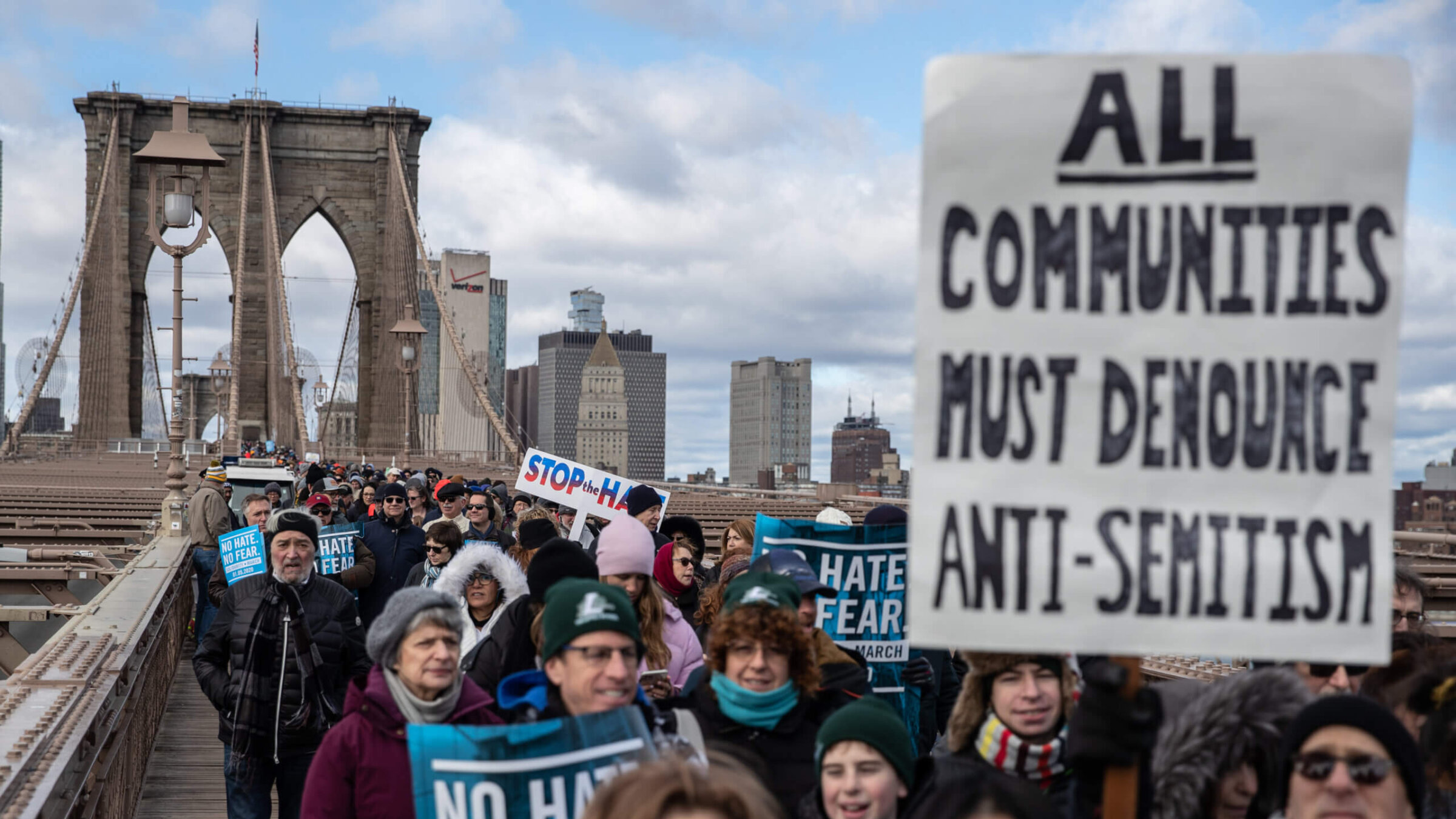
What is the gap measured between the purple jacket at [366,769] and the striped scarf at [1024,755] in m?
1.24

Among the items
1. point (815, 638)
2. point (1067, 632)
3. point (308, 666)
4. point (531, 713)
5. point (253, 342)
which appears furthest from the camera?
point (253, 342)

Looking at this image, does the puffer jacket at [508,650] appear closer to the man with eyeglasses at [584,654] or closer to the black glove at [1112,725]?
the man with eyeglasses at [584,654]

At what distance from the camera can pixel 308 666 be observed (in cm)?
554

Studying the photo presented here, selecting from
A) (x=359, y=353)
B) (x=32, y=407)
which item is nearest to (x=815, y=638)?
(x=32, y=407)

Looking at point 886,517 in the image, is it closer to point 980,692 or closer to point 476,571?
point 476,571

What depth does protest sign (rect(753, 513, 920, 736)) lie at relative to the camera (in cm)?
562

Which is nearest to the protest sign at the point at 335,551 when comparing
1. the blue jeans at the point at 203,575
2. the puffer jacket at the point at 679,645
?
the blue jeans at the point at 203,575

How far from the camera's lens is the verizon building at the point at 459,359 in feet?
188

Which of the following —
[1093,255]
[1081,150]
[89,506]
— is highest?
[1081,150]

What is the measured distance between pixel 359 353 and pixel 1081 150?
66100 millimetres

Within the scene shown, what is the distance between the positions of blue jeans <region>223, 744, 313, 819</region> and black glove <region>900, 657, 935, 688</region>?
2183mm

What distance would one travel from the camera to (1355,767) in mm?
2545

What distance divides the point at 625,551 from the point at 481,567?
77 centimetres

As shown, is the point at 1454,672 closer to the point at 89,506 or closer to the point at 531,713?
the point at 531,713
